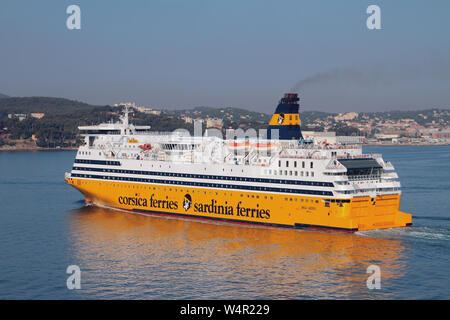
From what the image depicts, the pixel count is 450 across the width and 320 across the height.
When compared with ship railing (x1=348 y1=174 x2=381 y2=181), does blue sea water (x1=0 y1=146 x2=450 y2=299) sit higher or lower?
lower

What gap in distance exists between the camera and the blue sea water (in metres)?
26.0

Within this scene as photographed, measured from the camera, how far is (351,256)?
31.1 m

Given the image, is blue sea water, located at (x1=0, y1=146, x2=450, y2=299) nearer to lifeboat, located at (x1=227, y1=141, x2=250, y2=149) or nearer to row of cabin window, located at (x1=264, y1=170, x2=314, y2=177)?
row of cabin window, located at (x1=264, y1=170, x2=314, y2=177)

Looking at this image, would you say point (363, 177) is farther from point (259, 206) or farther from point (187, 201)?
point (187, 201)

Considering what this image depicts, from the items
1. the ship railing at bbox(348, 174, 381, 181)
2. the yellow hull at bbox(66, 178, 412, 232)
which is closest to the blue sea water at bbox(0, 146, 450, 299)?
the yellow hull at bbox(66, 178, 412, 232)

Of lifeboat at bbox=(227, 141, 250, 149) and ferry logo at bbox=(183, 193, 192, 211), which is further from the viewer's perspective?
ferry logo at bbox=(183, 193, 192, 211)

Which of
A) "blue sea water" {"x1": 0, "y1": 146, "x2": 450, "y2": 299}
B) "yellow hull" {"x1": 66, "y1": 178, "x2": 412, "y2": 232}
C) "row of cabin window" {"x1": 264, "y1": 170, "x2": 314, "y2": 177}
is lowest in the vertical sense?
"blue sea water" {"x1": 0, "y1": 146, "x2": 450, "y2": 299}

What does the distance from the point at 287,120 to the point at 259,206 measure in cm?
738

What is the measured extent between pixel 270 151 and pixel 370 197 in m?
7.78

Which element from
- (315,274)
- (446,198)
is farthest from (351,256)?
(446,198)

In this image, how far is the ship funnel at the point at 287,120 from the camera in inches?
1654

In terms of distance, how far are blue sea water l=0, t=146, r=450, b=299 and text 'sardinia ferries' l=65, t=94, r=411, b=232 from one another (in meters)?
1.02

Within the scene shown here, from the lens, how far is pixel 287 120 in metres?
42.3
